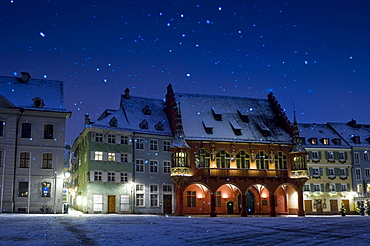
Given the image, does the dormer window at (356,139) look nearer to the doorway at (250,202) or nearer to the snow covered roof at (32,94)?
the doorway at (250,202)

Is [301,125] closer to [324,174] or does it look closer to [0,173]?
[324,174]

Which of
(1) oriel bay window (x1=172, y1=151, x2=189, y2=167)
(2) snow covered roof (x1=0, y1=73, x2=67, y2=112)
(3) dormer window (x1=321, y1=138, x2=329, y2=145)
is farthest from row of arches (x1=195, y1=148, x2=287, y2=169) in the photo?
(2) snow covered roof (x1=0, y1=73, x2=67, y2=112)

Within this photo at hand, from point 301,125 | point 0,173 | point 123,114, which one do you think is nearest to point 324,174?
point 301,125

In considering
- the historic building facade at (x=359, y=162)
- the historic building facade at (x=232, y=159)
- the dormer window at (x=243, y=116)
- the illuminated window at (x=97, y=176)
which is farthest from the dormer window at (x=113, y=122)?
the historic building facade at (x=359, y=162)

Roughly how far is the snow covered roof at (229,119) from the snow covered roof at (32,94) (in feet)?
48.5

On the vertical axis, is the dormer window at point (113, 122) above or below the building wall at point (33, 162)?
above

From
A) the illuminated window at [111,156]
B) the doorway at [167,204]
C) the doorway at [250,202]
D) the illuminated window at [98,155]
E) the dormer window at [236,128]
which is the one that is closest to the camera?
the illuminated window at [98,155]

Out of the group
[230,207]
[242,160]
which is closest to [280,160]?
[242,160]

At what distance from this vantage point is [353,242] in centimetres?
1773

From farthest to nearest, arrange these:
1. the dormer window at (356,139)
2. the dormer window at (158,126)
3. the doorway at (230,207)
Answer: the dormer window at (356,139) < the doorway at (230,207) < the dormer window at (158,126)

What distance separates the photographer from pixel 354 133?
6581 cm

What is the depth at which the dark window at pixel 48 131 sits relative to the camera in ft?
141

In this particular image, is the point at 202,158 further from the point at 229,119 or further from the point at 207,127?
the point at 229,119

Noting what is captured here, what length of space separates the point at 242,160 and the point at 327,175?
16.2m
